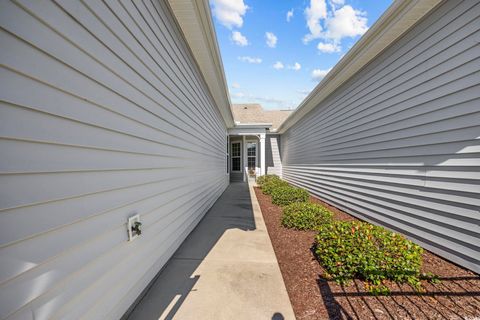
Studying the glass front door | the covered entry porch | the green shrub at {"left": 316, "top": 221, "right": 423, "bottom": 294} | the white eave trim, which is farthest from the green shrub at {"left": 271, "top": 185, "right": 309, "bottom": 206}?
the glass front door

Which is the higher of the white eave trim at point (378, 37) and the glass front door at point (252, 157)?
the white eave trim at point (378, 37)

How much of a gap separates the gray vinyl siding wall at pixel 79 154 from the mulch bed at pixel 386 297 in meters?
1.69

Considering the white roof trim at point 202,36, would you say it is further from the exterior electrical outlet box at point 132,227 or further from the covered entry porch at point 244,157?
the covered entry porch at point 244,157

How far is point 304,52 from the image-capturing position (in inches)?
418

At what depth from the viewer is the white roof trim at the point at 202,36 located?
2.90 metres

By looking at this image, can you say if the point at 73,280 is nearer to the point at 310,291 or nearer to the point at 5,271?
the point at 5,271

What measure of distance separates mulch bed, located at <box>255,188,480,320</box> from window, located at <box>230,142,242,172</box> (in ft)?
→ 35.9

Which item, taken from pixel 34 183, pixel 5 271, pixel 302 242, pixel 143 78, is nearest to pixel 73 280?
pixel 5 271

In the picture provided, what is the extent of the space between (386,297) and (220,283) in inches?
67.4

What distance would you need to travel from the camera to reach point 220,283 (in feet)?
8.13

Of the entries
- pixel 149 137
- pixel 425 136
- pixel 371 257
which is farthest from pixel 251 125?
pixel 371 257

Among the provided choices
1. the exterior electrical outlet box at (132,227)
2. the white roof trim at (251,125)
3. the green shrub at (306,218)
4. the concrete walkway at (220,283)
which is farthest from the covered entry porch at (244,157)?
the exterior electrical outlet box at (132,227)

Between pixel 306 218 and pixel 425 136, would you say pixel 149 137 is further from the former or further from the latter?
pixel 425 136

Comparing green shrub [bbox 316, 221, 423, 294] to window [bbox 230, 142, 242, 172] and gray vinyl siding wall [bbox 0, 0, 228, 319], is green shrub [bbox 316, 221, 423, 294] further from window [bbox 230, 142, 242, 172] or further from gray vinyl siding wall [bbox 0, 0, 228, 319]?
window [bbox 230, 142, 242, 172]
